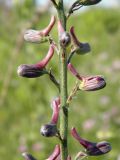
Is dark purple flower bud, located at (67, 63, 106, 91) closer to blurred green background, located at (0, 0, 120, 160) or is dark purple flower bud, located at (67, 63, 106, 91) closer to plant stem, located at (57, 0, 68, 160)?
plant stem, located at (57, 0, 68, 160)

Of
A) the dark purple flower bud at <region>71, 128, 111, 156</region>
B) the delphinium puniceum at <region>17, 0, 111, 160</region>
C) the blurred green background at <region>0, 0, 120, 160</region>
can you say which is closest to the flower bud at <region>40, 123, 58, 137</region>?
the delphinium puniceum at <region>17, 0, 111, 160</region>

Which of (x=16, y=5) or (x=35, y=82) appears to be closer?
(x=16, y=5)

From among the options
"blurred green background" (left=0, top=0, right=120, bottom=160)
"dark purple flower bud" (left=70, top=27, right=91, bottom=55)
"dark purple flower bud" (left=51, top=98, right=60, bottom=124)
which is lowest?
"blurred green background" (left=0, top=0, right=120, bottom=160)

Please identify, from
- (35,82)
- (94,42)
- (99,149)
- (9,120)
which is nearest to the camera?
(99,149)

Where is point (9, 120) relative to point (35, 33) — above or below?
below

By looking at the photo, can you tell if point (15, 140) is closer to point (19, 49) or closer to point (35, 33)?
point (19, 49)

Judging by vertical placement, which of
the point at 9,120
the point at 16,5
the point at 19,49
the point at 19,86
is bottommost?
the point at 9,120

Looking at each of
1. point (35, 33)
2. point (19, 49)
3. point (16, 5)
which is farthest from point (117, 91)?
point (35, 33)

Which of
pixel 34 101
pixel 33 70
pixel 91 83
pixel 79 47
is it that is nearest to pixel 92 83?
pixel 91 83
